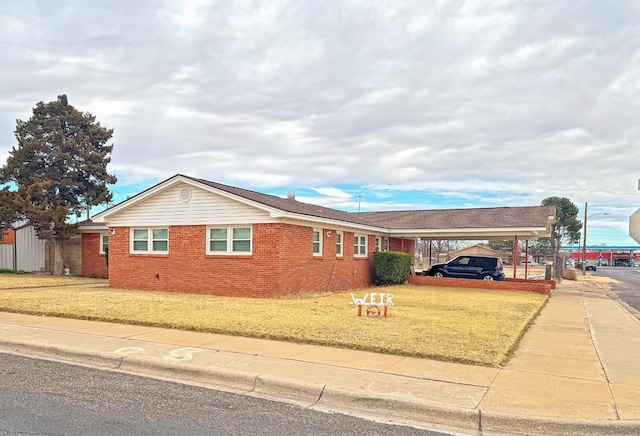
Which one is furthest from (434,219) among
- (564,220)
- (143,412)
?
(564,220)

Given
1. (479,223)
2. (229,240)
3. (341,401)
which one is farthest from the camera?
(479,223)

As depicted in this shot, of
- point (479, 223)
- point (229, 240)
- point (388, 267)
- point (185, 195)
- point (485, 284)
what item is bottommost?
point (485, 284)

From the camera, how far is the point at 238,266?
1748 cm

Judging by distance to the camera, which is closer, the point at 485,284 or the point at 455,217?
the point at 485,284

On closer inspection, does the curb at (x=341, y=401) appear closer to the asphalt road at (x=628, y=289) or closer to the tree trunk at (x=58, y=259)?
the asphalt road at (x=628, y=289)

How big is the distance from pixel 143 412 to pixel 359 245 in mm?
18372

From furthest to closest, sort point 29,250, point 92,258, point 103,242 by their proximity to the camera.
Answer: point 29,250 < point 92,258 < point 103,242

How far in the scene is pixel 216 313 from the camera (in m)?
12.3

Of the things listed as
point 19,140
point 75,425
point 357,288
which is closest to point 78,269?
point 19,140

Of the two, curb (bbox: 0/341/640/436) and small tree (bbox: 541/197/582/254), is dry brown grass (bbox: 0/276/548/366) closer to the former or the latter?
curb (bbox: 0/341/640/436)

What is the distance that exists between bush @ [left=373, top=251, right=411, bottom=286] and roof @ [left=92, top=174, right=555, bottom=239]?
1.37 meters

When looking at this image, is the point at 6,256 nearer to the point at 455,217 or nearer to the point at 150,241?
the point at 150,241

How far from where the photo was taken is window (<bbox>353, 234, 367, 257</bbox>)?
2322cm

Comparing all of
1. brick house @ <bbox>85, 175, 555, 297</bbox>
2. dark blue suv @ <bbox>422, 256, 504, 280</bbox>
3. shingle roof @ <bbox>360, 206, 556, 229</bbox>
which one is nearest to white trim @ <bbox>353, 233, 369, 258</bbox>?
brick house @ <bbox>85, 175, 555, 297</bbox>
